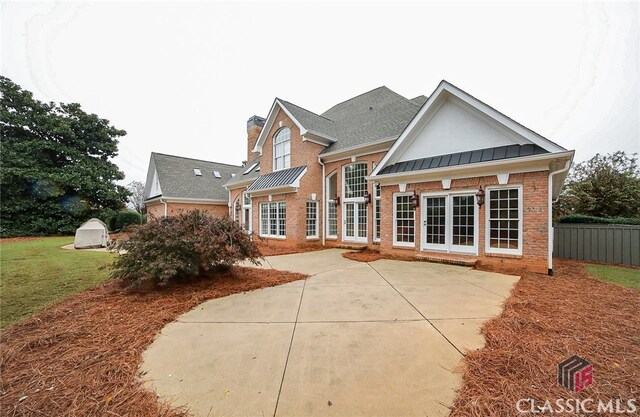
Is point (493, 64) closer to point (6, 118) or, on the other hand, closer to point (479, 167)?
point (479, 167)

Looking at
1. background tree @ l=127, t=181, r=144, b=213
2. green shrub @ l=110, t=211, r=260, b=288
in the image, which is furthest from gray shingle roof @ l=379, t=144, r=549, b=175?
background tree @ l=127, t=181, r=144, b=213

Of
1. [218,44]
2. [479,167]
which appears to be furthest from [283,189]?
[479,167]

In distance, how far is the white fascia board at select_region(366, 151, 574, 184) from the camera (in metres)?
6.96

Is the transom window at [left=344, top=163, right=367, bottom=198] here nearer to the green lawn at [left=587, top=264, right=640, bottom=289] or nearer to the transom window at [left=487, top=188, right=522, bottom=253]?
the transom window at [left=487, top=188, right=522, bottom=253]

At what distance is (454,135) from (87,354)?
10.8 meters

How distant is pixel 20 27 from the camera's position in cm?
711

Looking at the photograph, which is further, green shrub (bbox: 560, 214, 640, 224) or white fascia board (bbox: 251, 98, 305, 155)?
white fascia board (bbox: 251, 98, 305, 155)

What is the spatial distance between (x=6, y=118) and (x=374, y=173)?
28.7m

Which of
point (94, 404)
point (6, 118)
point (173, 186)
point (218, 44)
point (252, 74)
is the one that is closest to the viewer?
point (94, 404)

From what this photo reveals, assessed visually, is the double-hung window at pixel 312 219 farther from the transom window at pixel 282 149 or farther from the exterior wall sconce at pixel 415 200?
the exterior wall sconce at pixel 415 200

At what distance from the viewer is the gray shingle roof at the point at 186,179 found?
21672mm

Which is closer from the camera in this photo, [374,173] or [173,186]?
[374,173]

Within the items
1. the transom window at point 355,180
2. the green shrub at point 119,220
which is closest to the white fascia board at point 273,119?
the transom window at point 355,180

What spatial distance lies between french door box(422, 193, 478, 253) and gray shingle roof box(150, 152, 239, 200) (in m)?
19.3
